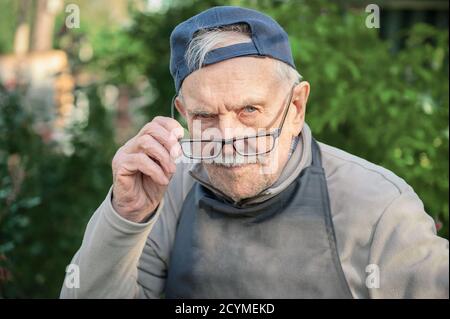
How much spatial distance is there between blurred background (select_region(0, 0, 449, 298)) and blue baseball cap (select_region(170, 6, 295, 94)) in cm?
93

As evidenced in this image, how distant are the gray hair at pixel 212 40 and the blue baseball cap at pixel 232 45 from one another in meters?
0.01

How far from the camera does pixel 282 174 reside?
7.21 feet

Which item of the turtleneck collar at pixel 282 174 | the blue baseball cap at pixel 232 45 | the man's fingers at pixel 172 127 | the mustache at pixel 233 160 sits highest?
the blue baseball cap at pixel 232 45

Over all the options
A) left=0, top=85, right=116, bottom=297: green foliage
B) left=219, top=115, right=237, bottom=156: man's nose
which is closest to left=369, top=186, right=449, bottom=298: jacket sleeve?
left=219, top=115, right=237, bottom=156: man's nose

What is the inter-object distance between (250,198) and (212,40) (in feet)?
1.64

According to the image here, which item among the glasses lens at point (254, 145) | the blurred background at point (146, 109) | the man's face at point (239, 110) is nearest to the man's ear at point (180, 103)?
the man's face at point (239, 110)

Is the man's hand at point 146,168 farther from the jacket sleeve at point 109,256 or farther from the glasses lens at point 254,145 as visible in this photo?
the glasses lens at point 254,145

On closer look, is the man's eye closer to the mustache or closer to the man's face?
the man's face

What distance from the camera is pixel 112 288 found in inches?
85.3

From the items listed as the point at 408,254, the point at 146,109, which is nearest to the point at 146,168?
the point at 408,254

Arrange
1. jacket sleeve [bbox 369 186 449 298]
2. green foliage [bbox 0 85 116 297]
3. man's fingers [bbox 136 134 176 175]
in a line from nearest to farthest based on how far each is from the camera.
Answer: jacket sleeve [bbox 369 186 449 298] → man's fingers [bbox 136 134 176 175] → green foliage [bbox 0 85 116 297]

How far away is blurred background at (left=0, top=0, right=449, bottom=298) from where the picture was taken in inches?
136

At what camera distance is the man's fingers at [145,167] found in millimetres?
1988

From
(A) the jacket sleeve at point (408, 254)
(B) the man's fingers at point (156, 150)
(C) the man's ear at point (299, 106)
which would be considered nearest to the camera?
(A) the jacket sleeve at point (408, 254)
